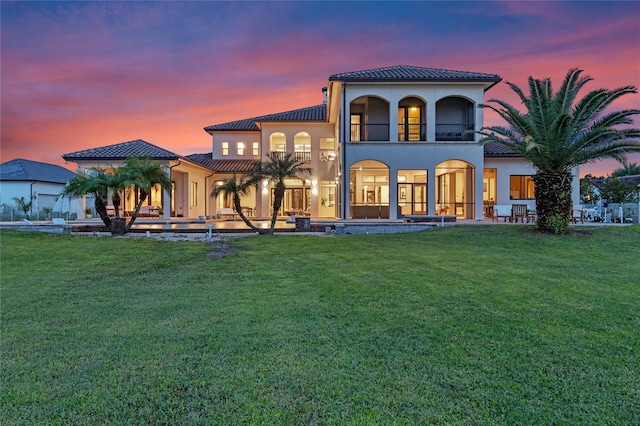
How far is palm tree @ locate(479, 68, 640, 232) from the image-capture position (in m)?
12.5

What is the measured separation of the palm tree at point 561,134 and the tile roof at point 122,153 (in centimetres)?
1784

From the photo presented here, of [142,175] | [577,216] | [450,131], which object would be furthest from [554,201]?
[142,175]

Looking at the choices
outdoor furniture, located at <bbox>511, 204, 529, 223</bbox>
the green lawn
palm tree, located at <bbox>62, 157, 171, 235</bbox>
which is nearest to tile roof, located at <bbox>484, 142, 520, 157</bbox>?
outdoor furniture, located at <bbox>511, 204, 529, 223</bbox>

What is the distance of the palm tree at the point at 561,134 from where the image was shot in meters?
12.5

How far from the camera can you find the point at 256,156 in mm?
29766

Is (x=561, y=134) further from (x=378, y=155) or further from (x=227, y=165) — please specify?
(x=227, y=165)

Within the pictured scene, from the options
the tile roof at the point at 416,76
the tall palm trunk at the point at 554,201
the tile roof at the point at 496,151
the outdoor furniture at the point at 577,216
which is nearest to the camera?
the tall palm trunk at the point at 554,201

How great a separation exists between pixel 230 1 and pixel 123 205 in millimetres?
16736

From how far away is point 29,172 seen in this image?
35.8m

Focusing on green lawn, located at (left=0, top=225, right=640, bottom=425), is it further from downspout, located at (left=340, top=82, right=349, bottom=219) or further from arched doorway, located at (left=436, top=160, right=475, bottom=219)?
arched doorway, located at (left=436, top=160, right=475, bottom=219)

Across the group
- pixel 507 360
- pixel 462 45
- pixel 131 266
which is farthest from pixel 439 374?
pixel 462 45

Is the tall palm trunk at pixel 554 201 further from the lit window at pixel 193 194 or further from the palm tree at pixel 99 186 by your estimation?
the lit window at pixel 193 194

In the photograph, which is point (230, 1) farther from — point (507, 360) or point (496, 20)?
point (507, 360)

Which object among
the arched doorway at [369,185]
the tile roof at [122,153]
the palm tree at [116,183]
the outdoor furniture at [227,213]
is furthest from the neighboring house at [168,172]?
the arched doorway at [369,185]
